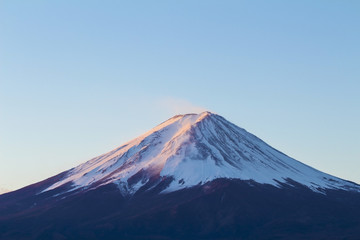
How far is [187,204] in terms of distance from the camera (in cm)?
16275

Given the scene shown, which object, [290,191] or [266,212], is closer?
[266,212]

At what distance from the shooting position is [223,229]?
15200 centimetres

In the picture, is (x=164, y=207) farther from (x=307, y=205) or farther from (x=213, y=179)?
(x=307, y=205)

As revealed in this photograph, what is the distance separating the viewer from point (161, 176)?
606 feet

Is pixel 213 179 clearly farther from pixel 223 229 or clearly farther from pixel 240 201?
pixel 223 229

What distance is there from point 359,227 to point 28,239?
7598 centimetres

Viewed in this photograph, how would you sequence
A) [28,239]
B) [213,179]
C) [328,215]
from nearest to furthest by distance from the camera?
[28,239], [328,215], [213,179]

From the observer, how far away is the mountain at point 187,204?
6004 inches

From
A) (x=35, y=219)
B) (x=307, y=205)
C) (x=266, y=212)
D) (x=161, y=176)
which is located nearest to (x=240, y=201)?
(x=266, y=212)

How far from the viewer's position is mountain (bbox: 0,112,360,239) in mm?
152500

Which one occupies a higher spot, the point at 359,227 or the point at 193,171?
the point at 193,171

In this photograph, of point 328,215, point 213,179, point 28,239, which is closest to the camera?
point 28,239

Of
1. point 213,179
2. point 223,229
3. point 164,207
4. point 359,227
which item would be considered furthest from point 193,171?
point 359,227

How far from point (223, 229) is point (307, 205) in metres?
26.5
